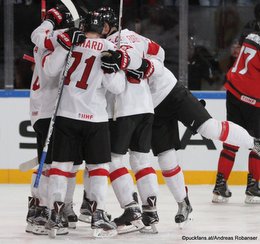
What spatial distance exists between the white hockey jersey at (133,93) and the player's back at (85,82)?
0.20m

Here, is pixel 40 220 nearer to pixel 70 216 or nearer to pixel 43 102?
pixel 70 216

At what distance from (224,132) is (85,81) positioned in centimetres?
91

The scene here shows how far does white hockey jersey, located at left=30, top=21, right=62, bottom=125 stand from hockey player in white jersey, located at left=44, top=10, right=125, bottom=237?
169 mm

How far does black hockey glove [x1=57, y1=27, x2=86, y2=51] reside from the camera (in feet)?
16.1

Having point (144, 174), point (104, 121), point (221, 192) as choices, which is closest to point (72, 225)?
point (144, 174)

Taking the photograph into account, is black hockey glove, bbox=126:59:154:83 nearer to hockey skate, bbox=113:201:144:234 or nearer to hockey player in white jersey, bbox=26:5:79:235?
hockey player in white jersey, bbox=26:5:79:235

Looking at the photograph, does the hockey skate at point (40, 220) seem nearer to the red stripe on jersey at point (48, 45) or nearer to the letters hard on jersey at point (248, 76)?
the red stripe on jersey at point (48, 45)

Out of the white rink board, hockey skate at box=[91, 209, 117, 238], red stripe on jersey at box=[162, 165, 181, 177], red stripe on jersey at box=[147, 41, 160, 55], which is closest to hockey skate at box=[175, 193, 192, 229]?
red stripe on jersey at box=[162, 165, 181, 177]

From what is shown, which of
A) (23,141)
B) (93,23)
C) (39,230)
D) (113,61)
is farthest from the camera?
(23,141)

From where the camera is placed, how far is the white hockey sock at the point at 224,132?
5.39 m

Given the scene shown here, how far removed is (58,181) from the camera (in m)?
4.95

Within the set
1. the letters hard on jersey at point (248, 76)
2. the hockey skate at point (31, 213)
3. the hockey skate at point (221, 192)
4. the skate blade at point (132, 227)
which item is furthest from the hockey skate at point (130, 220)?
the letters hard on jersey at point (248, 76)

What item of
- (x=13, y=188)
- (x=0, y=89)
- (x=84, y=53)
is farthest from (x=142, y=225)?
(x=0, y=89)

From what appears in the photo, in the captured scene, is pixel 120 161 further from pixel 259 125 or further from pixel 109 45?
pixel 259 125
